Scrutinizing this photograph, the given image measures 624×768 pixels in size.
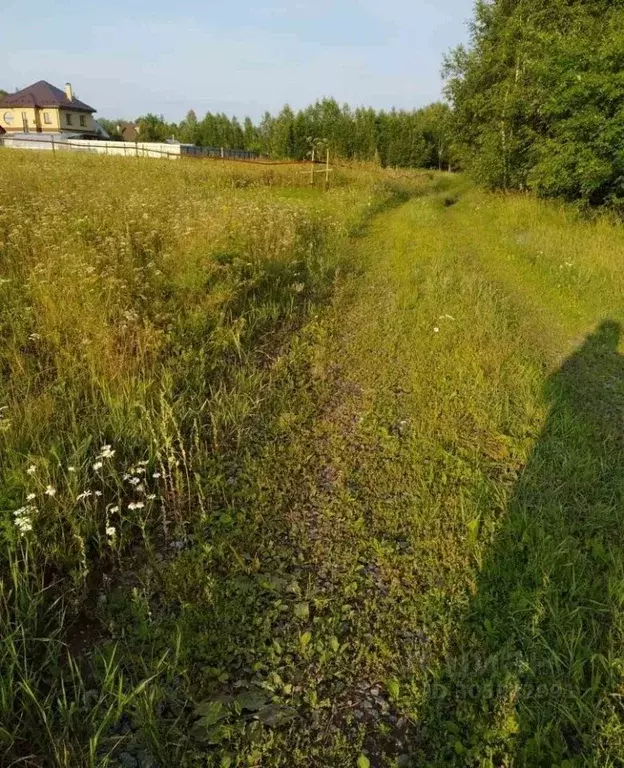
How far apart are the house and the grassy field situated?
5406cm

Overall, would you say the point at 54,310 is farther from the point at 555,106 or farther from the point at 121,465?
the point at 555,106

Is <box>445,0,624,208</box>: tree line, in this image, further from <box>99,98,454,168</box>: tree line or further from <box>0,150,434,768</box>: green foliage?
<box>99,98,454,168</box>: tree line

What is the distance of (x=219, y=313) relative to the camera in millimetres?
5070

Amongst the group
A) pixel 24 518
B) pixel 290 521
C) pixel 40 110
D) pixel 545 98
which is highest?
pixel 40 110

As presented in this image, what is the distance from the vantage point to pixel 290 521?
9.46 feet

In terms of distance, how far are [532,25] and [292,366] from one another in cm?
1439

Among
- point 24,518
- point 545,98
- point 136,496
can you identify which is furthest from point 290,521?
point 545,98

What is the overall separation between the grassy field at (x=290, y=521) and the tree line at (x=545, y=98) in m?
5.42

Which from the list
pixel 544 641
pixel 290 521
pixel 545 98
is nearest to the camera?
pixel 544 641

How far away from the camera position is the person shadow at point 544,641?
1.79m

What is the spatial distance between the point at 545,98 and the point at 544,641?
13164 millimetres

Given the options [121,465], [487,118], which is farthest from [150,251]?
[487,118]

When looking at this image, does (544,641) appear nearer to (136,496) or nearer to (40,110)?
(136,496)

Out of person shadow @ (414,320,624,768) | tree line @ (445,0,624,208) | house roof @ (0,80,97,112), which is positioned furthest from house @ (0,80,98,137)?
person shadow @ (414,320,624,768)
